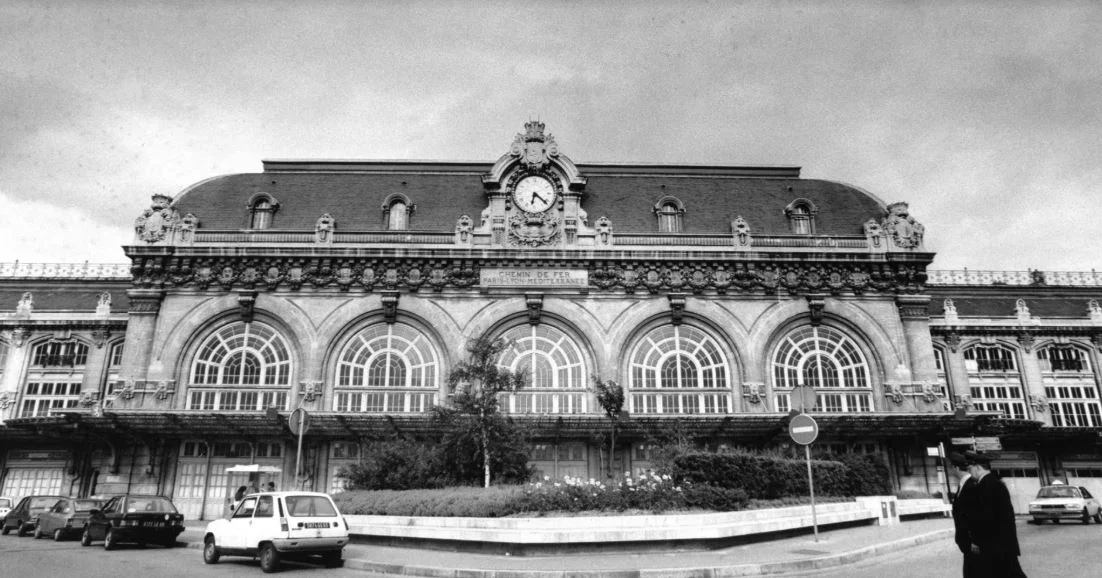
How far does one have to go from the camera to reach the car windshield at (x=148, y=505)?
19991 mm

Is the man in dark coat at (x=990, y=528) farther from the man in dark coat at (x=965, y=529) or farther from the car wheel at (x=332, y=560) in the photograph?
the car wheel at (x=332, y=560)

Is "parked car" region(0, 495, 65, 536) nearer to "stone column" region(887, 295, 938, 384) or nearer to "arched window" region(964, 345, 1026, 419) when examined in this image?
"stone column" region(887, 295, 938, 384)

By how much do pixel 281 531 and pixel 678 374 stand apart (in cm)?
2374

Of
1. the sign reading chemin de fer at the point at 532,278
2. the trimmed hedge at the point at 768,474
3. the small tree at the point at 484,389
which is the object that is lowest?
the trimmed hedge at the point at 768,474

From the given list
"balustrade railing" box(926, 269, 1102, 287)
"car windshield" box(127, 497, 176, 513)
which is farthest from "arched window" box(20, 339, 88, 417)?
"balustrade railing" box(926, 269, 1102, 287)

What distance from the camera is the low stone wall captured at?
51.3 feet

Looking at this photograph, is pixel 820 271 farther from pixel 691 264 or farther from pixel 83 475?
pixel 83 475

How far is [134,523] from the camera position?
19.5 metres

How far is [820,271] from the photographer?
121 ft

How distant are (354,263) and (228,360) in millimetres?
7469

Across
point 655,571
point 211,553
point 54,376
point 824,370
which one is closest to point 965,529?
point 655,571

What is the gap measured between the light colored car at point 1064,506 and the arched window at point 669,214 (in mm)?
19709

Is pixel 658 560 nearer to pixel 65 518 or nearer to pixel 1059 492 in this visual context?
pixel 65 518

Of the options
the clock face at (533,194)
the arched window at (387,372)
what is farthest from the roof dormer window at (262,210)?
the clock face at (533,194)
